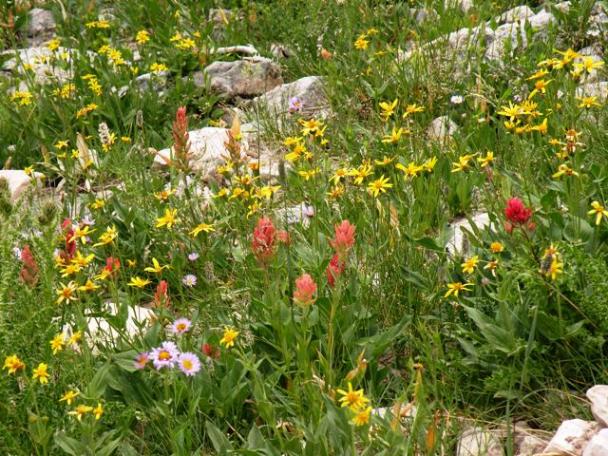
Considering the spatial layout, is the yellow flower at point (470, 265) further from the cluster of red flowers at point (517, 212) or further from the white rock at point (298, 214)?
the white rock at point (298, 214)

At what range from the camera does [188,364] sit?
8.98ft

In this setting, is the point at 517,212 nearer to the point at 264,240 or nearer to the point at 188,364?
the point at 264,240

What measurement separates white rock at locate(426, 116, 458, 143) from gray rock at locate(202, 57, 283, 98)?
5.15ft

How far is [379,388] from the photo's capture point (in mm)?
3027

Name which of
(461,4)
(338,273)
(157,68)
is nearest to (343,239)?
(338,273)

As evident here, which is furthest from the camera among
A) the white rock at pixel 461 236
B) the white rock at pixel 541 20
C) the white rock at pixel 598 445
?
the white rock at pixel 541 20

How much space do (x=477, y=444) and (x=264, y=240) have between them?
33.9 inches

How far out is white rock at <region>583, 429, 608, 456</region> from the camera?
7.34 ft

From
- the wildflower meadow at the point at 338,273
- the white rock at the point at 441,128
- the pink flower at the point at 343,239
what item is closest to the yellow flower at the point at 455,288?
the wildflower meadow at the point at 338,273

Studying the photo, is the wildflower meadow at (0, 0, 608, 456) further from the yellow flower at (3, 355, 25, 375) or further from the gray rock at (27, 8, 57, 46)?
the gray rock at (27, 8, 57, 46)

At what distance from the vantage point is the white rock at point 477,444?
8.46 feet

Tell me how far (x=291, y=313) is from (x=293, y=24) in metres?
3.90

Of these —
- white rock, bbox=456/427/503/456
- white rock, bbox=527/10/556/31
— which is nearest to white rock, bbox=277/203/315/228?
white rock, bbox=456/427/503/456

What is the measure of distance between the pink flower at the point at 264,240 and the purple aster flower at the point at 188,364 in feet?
1.19
